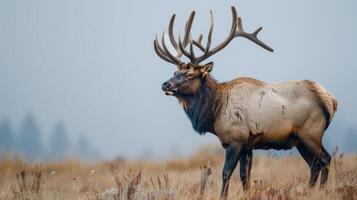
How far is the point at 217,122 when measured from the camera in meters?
8.99

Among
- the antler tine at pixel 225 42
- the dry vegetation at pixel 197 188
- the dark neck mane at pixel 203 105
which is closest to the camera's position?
the dry vegetation at pixel 197 188

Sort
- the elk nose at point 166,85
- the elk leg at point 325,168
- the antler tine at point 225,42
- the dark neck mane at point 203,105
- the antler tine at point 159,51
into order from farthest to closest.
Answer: the antler tine at point 159,51
the antler tine at point 225,42
the dark neck mane at point 203,105
the elk nose at point 166,85
the elk leg at point 325,168

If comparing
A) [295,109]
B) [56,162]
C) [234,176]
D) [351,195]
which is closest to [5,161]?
[56,162]

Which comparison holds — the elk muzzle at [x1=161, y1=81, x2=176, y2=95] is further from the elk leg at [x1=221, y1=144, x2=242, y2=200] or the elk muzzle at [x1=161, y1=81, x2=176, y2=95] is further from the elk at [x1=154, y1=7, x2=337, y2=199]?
the elk leg at [x1=221, y1=144, x2=242, y2=200]

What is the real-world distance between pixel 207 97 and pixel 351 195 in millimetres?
2579

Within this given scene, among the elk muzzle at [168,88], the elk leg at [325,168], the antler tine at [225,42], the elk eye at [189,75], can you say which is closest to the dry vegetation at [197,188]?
the elk leg at [325,168]

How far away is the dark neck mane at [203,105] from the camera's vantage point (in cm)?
912

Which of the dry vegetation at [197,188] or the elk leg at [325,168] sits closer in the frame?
the dry vegetation at [197,188]

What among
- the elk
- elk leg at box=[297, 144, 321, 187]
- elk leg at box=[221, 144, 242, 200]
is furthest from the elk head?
elk leg at box=[297, 144, 321, 187]

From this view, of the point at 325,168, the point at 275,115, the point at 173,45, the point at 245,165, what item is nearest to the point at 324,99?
the point at 275,115

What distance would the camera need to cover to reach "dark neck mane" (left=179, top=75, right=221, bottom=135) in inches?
359

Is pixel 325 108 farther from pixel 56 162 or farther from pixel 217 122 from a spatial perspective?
pixel 56 162

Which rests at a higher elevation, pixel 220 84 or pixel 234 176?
pixel 220 84

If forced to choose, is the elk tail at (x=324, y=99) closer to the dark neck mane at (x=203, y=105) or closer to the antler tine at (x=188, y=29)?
the dark neck mane at (x=203, y=105)
